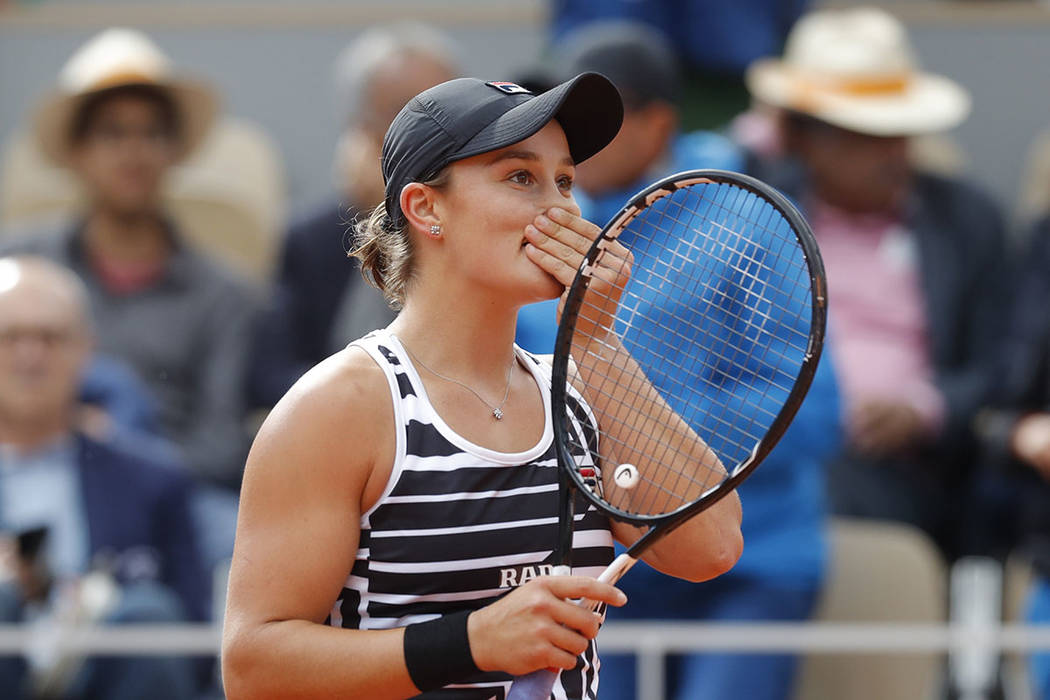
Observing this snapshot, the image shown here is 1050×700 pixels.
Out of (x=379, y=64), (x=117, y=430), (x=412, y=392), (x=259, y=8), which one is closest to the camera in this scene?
(x=412, y=392)

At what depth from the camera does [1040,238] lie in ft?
14.9

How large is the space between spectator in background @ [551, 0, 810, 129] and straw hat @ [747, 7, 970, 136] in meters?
0.19

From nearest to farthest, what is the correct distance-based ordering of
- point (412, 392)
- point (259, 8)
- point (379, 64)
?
point (412, 392), point (379, 64), point (259, 8)

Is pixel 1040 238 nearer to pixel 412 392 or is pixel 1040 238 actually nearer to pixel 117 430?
pixel 117 430

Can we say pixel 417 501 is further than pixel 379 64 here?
No

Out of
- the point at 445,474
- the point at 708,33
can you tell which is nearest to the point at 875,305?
the point at 708,33

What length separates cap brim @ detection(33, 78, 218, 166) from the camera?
16.2 feet

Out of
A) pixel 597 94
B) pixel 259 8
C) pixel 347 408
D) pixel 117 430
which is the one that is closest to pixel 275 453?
pixel 347 408

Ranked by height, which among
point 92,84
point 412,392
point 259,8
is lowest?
point 412,392

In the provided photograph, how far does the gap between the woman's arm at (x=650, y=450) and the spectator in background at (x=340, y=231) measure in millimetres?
2553

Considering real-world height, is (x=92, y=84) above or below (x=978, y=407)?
above

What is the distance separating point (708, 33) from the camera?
5062 mm

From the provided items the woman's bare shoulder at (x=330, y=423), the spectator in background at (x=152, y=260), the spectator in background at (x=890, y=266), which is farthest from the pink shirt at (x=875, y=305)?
the woman's bare shoulder at (x=330, y=423)

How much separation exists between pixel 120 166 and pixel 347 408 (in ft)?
10.8
